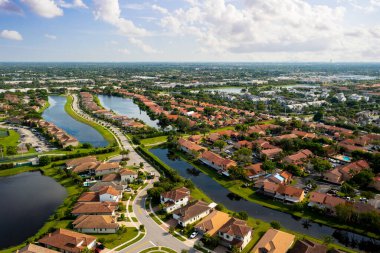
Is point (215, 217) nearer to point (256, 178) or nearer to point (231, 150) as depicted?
point (256, 178)

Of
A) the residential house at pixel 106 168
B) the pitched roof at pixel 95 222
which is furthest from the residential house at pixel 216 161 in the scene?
the pitched roof at pixel 95 222

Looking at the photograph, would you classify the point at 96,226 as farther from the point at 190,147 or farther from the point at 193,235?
the point at 190,147

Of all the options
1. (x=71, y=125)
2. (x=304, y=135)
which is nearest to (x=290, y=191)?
(x=304, y=135)

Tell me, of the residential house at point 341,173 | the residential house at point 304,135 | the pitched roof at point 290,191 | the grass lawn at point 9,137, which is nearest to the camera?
the pitched roof at point 290,191

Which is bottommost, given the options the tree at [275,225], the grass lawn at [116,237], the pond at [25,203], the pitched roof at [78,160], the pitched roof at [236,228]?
the pond at [25,203]

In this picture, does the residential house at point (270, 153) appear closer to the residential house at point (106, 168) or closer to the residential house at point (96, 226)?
the residential house at point (106, 168)
